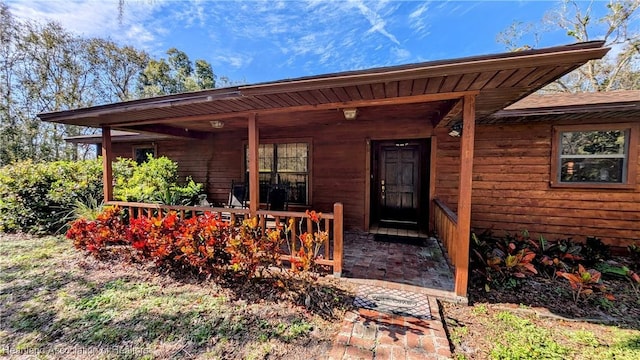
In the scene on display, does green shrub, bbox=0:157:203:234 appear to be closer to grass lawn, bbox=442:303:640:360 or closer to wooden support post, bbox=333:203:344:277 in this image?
wooden support post, bbox=333:203:344:277

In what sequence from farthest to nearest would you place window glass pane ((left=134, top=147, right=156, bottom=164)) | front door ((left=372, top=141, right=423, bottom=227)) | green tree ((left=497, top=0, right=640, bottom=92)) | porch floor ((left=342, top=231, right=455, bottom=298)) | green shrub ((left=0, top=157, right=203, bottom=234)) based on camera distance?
green tree ((left=497, top=0, right=640, bottom=92)), window glass pane ((left=134, top=147, right=156, bottom=164)), front door ((left=372, top=141, right=423, bottom=227)), green shrub ((left=0, top=157, right=203, bottom=234)), porch floor ((left=342, top=231, right=455, bottom=298))

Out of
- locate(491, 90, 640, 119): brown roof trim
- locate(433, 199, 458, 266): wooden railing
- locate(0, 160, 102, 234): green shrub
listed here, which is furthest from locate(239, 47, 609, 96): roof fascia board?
locate(0, 160, 102, 234): green shrub

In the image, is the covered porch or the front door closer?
the covered porch

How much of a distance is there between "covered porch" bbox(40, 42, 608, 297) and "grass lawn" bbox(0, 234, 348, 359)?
108 cm

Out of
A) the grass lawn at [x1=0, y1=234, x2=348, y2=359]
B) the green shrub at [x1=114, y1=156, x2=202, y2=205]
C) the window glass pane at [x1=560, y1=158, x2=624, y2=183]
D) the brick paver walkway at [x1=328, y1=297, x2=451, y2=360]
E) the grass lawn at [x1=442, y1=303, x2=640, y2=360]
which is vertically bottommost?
the grass lawn at [x1=0, y1=234, x2=348, y2=359]

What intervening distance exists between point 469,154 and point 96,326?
13.2ft

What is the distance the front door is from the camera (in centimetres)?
536

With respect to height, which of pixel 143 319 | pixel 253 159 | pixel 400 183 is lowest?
pixel 143 319

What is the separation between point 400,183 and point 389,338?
3797 millimetres

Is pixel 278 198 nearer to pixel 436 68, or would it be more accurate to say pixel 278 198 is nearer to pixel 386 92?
pixel 386 92

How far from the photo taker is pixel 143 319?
2416 mm

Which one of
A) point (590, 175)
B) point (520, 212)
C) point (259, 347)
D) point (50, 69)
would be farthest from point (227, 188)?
point (50, 69)

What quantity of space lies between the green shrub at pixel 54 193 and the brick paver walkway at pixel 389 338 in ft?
15.2

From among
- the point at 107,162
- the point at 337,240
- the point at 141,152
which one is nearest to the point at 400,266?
the point at 337,240
